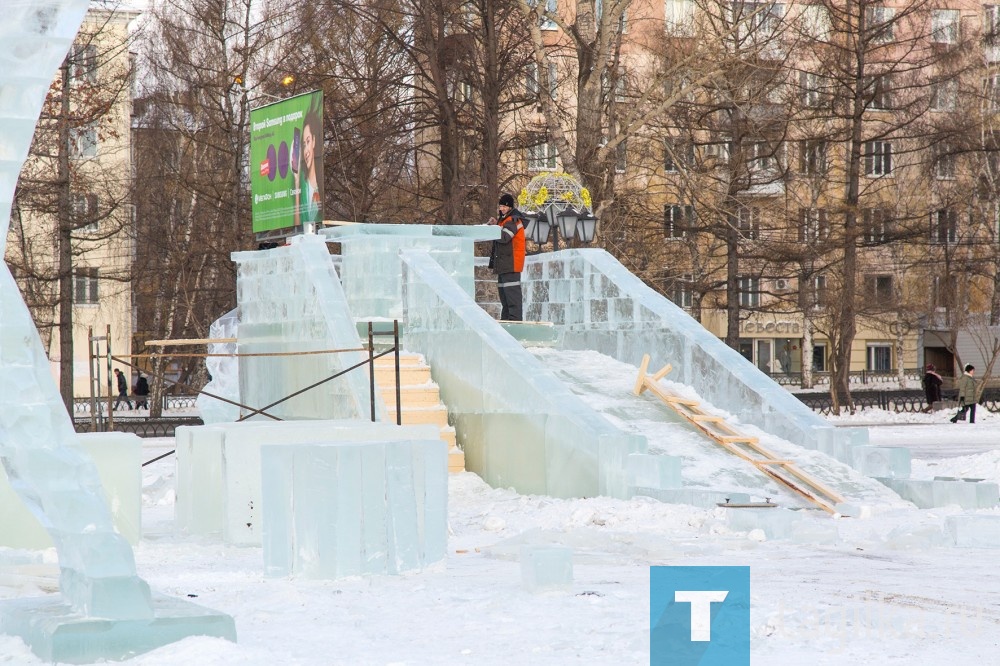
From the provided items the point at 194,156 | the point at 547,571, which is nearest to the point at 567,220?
the point at 547,571

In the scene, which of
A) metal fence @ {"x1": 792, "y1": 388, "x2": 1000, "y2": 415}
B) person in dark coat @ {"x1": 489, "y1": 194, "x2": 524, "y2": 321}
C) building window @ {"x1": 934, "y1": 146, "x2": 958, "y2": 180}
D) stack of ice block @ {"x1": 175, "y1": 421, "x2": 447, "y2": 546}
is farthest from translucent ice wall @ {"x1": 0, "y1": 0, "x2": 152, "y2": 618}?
building window @ {"x1": 934, "y1": 146, "x2": 958, "y2": 180}

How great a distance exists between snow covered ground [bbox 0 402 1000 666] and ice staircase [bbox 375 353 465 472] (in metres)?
2.27

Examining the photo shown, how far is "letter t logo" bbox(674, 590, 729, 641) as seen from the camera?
608cm

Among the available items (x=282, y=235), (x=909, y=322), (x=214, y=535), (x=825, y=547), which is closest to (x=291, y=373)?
(x=282, y=235)

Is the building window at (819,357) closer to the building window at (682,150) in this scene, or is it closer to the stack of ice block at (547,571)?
the building window at (682,150)

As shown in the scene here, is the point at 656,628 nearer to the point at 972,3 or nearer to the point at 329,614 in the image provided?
the point at 329,614

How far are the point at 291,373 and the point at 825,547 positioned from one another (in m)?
7.89

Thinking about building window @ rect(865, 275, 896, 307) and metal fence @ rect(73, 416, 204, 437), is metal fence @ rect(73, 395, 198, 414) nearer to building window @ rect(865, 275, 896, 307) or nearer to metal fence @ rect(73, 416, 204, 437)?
metal fence @ rect(73, 416, 204, 437)

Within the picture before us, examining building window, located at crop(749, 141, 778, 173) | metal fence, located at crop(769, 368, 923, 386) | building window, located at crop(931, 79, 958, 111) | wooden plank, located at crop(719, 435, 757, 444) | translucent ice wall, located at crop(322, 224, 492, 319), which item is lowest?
metal fence, located at crop(769, 368, 923, 386)

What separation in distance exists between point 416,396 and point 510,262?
3.25 meters

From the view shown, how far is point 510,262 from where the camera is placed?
16.9m

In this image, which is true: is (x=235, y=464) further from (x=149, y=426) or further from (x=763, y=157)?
(x=763, y=157)

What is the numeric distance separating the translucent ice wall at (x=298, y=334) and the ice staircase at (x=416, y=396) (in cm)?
34

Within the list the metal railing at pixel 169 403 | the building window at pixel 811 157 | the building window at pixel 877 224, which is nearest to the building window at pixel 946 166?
the building window at pixel 811 157
